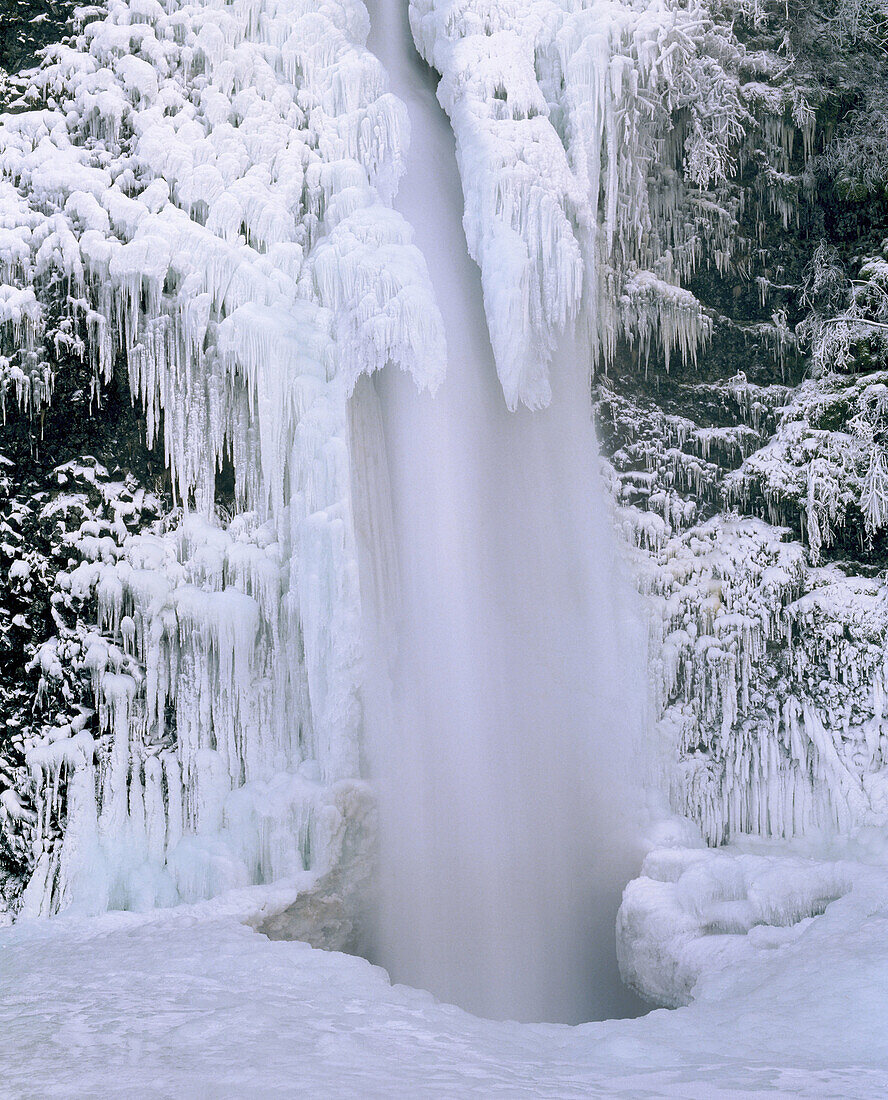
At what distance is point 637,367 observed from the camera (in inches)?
336

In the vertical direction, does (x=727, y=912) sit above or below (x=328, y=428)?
below

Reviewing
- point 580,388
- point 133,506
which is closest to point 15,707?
point 133,506

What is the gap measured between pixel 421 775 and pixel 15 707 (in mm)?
2816

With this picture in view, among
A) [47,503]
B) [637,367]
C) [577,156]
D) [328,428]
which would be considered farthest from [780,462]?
[47,503]

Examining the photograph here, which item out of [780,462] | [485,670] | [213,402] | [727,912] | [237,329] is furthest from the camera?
[780,462]

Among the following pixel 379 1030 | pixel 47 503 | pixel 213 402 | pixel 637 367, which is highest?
pixel 637 367

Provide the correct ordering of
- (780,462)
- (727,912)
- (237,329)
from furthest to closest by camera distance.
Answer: (780,462)
(237,329)
(727,912)

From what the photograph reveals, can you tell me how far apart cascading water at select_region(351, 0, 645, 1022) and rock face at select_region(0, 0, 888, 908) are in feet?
1.29

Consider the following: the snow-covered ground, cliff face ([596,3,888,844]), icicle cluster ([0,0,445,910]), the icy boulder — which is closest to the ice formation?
icicle cluster ([0,0,445,910])

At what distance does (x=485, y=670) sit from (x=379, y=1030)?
146 inches

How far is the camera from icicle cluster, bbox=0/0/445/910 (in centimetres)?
678

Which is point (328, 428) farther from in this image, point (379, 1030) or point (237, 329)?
point (379, 1030)

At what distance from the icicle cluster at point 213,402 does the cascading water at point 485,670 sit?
496 mm

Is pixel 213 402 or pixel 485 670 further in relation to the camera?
pixel 485 670
